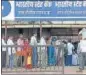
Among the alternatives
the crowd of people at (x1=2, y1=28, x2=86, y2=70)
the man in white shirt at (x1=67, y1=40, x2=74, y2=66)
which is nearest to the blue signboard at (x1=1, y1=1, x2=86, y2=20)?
the crowd of people at (x1=2, y1=28, x2=86, y2=70)

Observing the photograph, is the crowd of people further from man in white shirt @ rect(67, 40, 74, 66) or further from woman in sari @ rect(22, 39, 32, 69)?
man in white shirt @ rect(67, 40, 74, 66)

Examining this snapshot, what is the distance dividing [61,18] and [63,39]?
1661 mm

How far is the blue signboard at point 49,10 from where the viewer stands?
940 cm

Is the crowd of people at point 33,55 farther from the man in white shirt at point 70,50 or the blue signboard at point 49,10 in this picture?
the man in white shirt at point 70,50

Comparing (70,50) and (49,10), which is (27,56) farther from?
(70,50)

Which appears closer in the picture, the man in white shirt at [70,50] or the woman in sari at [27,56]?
the woman in sari at [27,56]

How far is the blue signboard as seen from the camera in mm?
9398

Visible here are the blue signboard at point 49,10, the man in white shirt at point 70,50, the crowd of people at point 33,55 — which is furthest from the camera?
the man in white shirt at point 70,50

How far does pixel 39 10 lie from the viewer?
9.42 metres

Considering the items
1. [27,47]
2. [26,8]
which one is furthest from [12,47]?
→ [26,8]

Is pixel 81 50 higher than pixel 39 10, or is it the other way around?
pixel 39 10

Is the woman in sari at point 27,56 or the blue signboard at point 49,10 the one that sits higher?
the blue signboard at point 49,10

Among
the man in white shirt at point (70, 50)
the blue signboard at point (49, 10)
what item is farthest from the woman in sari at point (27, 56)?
the man in white shirt at point (70, 50)

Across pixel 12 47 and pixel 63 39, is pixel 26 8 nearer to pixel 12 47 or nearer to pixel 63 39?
pixel 12 47
